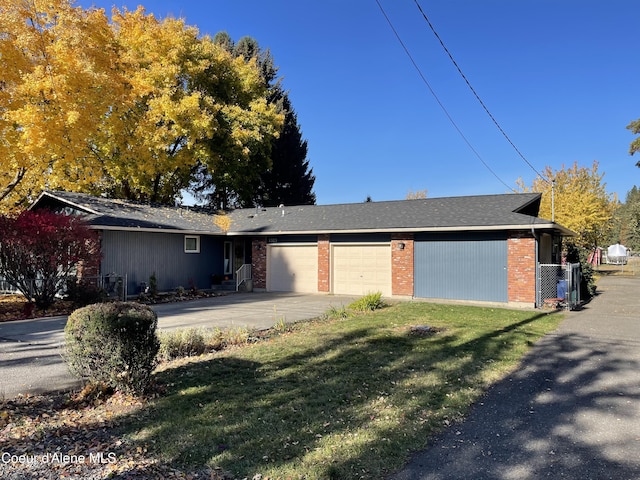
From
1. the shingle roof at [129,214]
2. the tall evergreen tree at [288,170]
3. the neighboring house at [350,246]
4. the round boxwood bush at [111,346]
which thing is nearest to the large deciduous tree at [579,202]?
the neighboring house at [350,246]

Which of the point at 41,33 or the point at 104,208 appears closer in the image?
the point at 41,33

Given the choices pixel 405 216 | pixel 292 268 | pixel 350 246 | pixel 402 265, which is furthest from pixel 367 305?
pixel 292 268

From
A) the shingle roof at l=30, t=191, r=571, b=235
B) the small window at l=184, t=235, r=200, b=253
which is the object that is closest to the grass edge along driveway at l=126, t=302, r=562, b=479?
the shingle roof at l=30, t=191, r=571, b=235

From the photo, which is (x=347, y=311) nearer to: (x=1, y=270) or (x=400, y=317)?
(x=400, y=317)

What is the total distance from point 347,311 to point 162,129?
53.8 feet

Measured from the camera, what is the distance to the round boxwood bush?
16.0 feet

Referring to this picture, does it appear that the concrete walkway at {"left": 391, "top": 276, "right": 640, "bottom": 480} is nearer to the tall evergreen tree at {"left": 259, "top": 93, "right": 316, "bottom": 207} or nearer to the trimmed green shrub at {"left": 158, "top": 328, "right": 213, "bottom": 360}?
the trimmed green shrub at {"left": 158, "top": 328, "right": 213, "bottom": 360}

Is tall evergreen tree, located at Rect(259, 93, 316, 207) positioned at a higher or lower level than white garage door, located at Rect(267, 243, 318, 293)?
higher

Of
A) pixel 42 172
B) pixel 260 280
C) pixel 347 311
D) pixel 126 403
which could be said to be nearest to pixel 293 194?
pixel 260 280

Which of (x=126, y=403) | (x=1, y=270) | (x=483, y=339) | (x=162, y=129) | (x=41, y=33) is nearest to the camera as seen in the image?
(x=126, y=403)

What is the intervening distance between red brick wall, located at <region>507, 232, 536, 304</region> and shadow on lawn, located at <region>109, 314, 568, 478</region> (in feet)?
23.5

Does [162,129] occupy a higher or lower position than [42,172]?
higher

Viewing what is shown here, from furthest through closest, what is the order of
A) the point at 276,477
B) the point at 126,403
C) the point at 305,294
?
the point at 305,294 → the point at 126,403 → the point at 276,477

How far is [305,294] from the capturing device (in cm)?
1836
